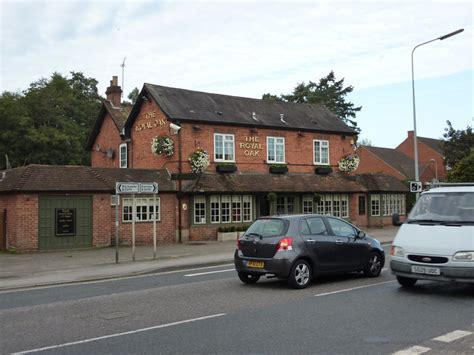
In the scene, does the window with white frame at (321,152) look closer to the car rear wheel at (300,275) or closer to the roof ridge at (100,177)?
the roof ridge at (100,177)

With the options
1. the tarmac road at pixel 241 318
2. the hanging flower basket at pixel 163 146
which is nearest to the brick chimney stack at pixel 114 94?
the hanging flower basket at pixel 163 146

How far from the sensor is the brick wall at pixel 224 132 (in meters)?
27.5

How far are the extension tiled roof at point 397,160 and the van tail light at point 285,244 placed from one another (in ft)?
168

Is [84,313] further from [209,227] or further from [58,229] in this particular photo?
[209,227]

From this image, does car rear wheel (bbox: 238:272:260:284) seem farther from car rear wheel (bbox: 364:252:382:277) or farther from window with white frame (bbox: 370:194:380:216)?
window with white frame (bbox: 370:194:380:216)

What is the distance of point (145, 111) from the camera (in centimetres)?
2988

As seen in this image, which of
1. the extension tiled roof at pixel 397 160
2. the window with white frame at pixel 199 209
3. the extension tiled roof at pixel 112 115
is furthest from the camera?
the extension tiled roof at pixel 397 160

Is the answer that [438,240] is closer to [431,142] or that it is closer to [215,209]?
[215,209]

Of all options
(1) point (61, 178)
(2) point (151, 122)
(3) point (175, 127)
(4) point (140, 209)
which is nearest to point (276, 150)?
(3) point (175, 127)

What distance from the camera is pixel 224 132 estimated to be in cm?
2869

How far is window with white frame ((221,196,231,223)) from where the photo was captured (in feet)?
89.9

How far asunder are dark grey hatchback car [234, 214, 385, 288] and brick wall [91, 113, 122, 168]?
22.6 metres

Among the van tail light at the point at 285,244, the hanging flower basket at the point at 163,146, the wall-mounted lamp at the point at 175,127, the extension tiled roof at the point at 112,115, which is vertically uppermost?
the extension tiled roof at the point at 112,115

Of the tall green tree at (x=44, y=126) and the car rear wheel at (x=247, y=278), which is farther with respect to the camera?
the tall green tree at (x=44, y=126)
